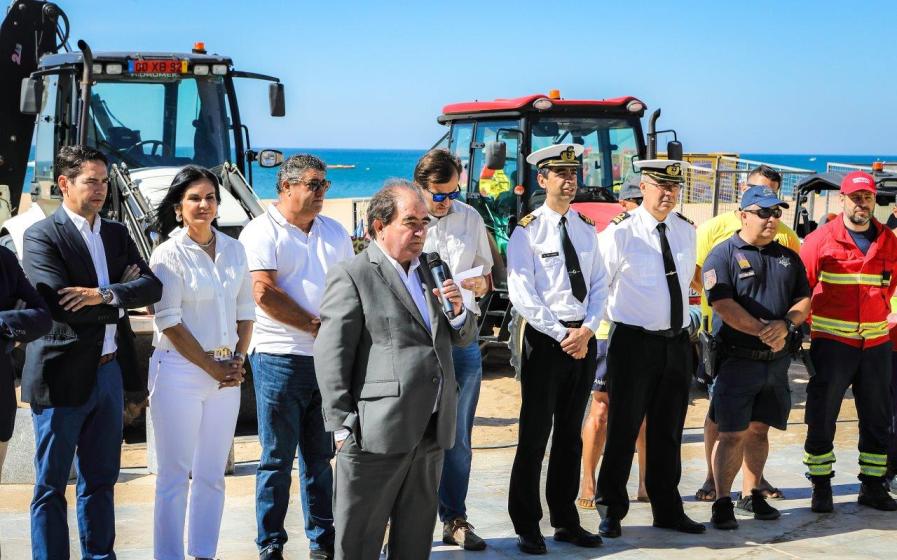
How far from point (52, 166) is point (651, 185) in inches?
267

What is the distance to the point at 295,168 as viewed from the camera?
5320 mm

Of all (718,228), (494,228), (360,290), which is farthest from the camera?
(494,228)

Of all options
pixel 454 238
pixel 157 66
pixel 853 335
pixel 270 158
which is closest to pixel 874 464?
pixel 853 335

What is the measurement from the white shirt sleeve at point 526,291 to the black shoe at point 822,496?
6.83 feet

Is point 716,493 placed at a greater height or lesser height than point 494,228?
lesser

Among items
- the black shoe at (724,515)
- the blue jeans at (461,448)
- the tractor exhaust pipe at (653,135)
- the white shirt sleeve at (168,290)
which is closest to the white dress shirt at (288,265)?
the white shirt sleeve at (168,290)

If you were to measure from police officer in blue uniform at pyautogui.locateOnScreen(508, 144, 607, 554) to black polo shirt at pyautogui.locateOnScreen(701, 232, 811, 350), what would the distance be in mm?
849

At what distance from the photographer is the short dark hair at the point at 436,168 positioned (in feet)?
18.1

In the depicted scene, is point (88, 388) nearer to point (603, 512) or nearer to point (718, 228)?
point (603, 512)

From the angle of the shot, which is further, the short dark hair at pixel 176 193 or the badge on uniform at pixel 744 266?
the badge on uniform at pixel 744 266

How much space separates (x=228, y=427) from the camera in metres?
5.10

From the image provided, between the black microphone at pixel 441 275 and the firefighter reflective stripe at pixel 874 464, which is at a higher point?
the black microphone at pixel 441 275

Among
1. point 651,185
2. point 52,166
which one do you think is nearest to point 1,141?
point 52,166

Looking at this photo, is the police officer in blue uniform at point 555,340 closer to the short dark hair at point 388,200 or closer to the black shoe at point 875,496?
the short dark hair at point 388,200
